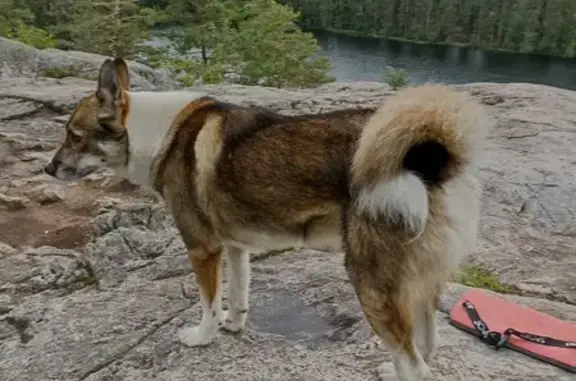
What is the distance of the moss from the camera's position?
5.16 metres

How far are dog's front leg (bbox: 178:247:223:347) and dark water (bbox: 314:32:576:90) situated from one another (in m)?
28.9

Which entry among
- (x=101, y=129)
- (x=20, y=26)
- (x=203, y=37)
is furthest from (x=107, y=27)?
(x=101, y=129)

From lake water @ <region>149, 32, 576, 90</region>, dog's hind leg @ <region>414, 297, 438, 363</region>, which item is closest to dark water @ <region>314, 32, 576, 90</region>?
lake water @ <region>149, 32, 576, 90</region>

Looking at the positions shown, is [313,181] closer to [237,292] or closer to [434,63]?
[237,292]

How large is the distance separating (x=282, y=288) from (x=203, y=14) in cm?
3565

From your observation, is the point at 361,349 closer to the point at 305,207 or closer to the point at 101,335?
the point at 305,207

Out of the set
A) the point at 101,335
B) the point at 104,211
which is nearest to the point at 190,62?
the point at 104,211

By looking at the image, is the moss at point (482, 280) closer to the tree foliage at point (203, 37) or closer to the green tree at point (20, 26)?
the green tree at point (20, 26)

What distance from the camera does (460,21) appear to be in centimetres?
5312

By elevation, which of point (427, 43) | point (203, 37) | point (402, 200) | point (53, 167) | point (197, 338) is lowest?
point (427, 43)

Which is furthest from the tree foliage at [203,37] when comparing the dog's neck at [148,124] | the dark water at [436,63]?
the dog's neck at [148,124]

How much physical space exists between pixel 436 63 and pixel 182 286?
38.3m

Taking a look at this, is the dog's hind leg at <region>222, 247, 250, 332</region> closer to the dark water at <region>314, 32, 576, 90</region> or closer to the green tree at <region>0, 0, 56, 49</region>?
the green tree at <region>0, 0, 56, 49</region>

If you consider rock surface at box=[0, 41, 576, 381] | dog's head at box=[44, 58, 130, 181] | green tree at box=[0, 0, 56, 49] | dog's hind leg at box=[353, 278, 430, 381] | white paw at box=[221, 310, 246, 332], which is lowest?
green tree at box=[0, 0, 56, 49]
